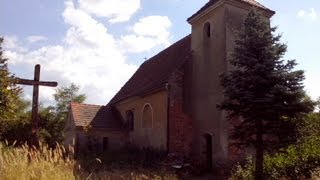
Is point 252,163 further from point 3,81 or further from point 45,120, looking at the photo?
point 45,120

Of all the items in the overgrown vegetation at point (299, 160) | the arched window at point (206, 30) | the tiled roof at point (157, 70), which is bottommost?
the overgrown vegetation at point (299, 160)

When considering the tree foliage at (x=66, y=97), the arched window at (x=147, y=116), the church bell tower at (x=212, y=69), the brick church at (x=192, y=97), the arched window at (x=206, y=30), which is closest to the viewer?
the church bell tower at (x=212, y=69)

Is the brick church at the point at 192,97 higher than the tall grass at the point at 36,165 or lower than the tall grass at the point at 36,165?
higher

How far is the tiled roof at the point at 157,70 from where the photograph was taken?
25484 mm

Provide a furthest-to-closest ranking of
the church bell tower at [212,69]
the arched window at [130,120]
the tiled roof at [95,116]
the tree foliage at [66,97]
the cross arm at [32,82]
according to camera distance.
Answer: the tree foliage at [66,97] → the arched window at [130,120] → the tiled roof at [95,116] → the church bell tower at [212,69] → the cross arm at [32,82]

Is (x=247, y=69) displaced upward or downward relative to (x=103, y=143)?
upward

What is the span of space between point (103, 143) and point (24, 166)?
22.4 m

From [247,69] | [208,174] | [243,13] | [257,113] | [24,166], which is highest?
[243,13]

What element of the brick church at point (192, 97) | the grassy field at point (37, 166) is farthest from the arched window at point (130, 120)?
the grassy field at point (37, 166)

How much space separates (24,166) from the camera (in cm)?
748

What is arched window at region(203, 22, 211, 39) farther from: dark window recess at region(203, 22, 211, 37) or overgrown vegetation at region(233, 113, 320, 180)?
overgrown vegetation at region(233, 113, 320, 180)

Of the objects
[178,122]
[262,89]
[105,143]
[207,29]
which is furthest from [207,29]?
[105,143]

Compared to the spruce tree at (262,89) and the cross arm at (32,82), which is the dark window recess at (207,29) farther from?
the cross arm at (32,82)

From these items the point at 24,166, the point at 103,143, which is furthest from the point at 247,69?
the point at 103,143
